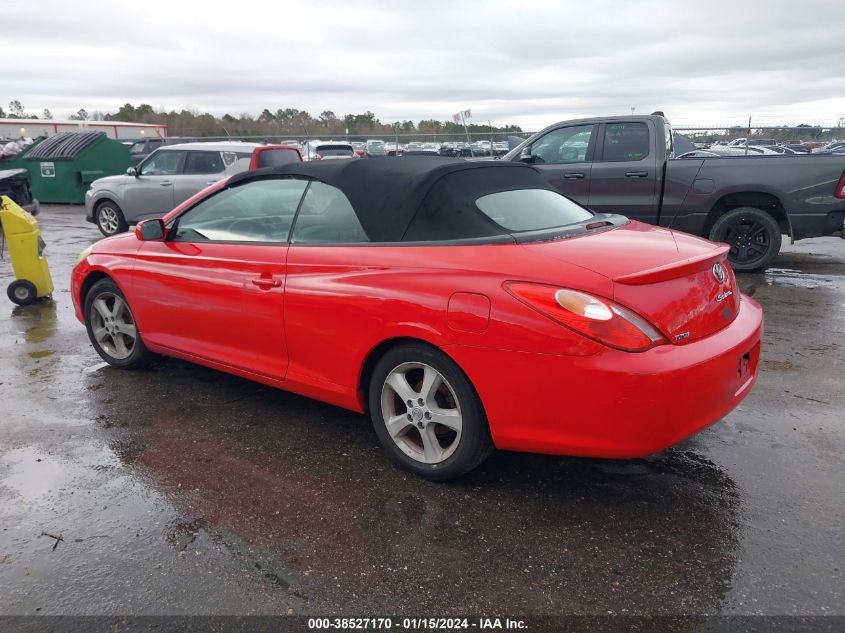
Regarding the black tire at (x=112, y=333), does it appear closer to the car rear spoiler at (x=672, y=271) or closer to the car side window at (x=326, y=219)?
the car side window at (x=326, y=219)

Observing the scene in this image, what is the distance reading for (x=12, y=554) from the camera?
2777mm

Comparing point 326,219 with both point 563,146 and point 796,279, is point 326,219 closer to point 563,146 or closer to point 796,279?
point 563,146

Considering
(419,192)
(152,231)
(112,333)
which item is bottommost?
(112,333)

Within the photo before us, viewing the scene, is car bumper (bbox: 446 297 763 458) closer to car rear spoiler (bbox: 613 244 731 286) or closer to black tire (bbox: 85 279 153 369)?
car rear spoiler (bbox: 613 244 731 286)

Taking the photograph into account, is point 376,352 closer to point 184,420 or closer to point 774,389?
point 184,420

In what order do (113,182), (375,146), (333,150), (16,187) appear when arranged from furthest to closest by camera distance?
1. (375,146)
2. (333,150)
3. (113,182)
4. (16,187)

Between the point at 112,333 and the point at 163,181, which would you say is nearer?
the point at 112,333

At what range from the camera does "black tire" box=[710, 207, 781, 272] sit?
8.16 meters

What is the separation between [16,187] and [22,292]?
5992 mm

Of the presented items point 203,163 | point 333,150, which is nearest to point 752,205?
point 203,163

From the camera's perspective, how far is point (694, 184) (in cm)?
826

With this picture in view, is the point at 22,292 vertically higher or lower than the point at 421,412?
lower

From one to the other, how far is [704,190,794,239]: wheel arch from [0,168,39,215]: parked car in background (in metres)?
10.9

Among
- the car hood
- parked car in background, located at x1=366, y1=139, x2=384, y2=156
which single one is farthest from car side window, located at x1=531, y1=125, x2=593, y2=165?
parked car in background, located at x1=366, y1=139, x2=384, y2=156
